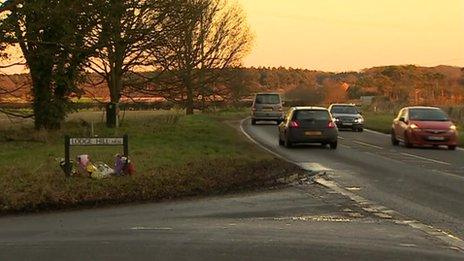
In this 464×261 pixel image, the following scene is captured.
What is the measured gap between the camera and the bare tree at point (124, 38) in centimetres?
2262

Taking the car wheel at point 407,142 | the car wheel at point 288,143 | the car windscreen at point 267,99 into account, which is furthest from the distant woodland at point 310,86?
the car wheel at point 407,142

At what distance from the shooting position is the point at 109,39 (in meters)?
24.1

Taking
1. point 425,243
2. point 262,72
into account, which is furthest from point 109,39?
point 262,72

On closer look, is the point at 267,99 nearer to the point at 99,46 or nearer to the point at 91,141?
the point at 99,46

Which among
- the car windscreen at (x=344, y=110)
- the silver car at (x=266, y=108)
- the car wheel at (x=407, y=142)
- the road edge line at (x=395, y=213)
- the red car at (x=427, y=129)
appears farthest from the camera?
the silver car at (x=266, y=108)

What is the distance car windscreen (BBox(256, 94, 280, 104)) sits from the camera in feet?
152

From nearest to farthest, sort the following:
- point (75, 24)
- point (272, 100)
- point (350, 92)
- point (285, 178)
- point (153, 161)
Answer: point (285, 178) < point (153, 161) < point (75, 24) < point (272, 100) < point (350, 92)

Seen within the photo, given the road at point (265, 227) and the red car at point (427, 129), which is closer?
the road at point (265, 227)

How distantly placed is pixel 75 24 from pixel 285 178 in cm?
1170

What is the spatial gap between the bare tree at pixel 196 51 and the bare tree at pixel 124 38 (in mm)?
719

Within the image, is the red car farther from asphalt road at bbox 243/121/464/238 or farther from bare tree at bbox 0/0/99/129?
bare tree at bbox 0/0/99/129

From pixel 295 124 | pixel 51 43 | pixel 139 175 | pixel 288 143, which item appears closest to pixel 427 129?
pixel 295 124

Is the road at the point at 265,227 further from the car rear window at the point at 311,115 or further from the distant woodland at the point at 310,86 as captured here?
the distant woodland at the point at 310,86

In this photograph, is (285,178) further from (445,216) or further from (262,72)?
(262,72)
